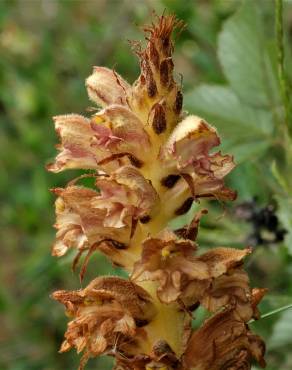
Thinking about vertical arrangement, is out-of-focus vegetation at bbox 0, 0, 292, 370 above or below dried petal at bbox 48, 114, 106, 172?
above

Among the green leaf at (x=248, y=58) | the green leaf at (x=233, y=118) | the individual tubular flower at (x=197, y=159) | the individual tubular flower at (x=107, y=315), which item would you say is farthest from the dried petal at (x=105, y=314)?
the green leaf at (x=248, y=58)

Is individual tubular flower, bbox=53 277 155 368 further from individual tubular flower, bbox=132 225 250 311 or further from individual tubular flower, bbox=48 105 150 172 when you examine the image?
individual tubular flower, bbox=48 105 150 172

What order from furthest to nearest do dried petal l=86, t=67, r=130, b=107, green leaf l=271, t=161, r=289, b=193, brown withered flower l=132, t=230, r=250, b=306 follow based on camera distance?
green leaf l=271, t=161, r=289, b=193 < dried petal l=86, t=67, r=130, b=107 < brown withered flower l=132, t=230, r=250, b=306

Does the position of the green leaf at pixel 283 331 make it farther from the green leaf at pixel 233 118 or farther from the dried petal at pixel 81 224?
the dried petal at pixel 81 224

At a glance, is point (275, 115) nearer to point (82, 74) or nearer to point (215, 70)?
point (215, 70)

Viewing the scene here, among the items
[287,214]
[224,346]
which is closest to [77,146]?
[224,346]

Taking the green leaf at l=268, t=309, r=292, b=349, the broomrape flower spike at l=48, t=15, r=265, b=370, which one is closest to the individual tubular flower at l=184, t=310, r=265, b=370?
the broomrape flower spike at l=48, t=15, r=265, b=370
